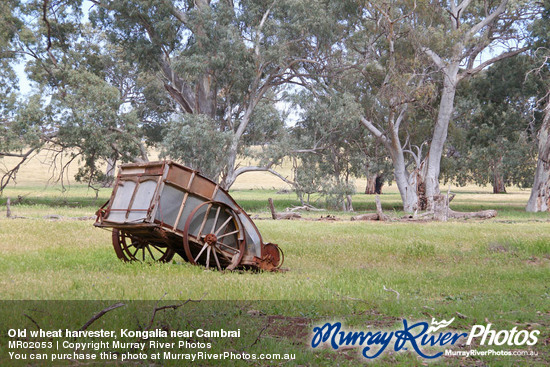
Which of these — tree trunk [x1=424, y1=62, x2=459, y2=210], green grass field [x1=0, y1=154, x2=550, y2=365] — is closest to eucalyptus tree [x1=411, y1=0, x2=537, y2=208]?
tree trunk [x1=424, y1=62, x2=459, y2=210]

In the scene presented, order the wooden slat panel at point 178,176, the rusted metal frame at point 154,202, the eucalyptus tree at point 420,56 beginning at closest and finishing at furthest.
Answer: the rusted metal frame at point 154,202 → the wooden slat panel at point 178,176 → the eucalyptus tree at point 420,56

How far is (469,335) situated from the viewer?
24.8 ft

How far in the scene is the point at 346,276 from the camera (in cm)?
1257

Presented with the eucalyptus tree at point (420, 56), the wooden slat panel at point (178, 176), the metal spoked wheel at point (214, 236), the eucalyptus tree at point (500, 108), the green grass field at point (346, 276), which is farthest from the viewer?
the eucalyptus tree at point (500, 108)

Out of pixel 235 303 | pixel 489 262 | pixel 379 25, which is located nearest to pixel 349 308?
pixel 235 303

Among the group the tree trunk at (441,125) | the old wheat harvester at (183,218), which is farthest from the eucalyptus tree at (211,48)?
the old wheat harvester at (183,218)

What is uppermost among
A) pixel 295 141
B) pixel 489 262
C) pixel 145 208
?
pixel 295 141

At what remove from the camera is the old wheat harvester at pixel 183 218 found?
1180cm

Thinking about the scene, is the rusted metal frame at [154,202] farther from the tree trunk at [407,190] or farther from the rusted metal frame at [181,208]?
the tree trunk at [407,190]

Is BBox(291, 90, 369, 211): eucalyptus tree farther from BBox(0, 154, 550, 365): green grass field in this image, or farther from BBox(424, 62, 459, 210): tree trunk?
BBox(0, 154, 550, 365): green grass field

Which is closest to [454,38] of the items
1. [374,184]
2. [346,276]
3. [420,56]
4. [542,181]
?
[420,56]

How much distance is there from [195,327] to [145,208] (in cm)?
492

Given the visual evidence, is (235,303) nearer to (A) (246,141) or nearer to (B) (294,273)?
(B) (294,273)

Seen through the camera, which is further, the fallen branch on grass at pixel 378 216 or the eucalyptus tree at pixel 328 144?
the eucalyptus tree at pixel 328 144
